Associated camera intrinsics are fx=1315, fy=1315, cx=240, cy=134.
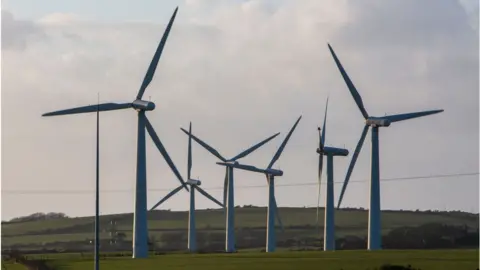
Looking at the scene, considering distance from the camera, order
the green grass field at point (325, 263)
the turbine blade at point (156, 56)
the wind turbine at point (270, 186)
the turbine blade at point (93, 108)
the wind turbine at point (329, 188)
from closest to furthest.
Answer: the green grass field at point (325, 263)
the turbine blade at point (93, 108)
the turbine blade at point (156, 56)
the wind turbine at point (329, 188)
the wind turbine at point (270, 186)

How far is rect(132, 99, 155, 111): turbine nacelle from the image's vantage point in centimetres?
12331

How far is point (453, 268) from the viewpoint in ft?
307

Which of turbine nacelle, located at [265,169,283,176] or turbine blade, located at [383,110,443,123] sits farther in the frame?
turbine nacelle, located at [265,169,283,176]

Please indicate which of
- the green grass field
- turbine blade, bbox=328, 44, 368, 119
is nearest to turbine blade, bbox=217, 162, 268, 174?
turbine blade, bbox=328, 44, 368, 119

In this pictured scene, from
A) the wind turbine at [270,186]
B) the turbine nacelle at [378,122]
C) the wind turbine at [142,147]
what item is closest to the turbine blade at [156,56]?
the wind turbine at [142,147]

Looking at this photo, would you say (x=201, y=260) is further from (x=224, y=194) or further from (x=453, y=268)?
(x=224, y=194)

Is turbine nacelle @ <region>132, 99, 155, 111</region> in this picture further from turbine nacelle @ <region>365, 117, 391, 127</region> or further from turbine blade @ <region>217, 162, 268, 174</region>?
turbine blade @ <region>217, 162, 268, 174</region>

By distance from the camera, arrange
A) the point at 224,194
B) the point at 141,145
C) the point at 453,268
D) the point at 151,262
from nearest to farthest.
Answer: the point at 453,268 → the point at 151,262 → the point at 141,145 → the point at 224,194

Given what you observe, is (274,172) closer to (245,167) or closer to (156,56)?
(245,167)

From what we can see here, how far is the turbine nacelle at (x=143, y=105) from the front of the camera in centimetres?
12331

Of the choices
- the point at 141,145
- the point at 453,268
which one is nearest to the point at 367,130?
the point at 141,145

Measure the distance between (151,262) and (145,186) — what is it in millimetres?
13700

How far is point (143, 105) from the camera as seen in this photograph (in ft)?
405

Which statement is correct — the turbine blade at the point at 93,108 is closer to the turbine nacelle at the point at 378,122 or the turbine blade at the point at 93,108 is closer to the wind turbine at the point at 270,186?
the turbine nacelle at the point at 378,122
